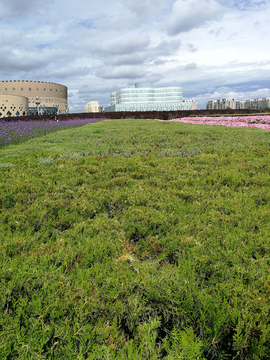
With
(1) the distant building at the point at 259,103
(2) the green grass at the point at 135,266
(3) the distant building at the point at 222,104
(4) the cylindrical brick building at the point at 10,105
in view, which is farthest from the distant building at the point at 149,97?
(2) the green grass at the point at 135,266

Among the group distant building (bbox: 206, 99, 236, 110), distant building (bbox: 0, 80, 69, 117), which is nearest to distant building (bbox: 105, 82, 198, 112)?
distant building (bbox: 206, 99, 236, 110)

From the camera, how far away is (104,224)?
11.0 feet

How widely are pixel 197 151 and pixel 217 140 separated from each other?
2.13 metres

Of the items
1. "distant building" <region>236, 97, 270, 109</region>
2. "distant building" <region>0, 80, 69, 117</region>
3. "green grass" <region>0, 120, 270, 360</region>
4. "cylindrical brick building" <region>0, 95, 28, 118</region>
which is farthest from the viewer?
"distant building" <region>0, 80, 69, 117</region>

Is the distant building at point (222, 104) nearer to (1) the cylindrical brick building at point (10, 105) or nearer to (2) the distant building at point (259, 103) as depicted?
(2) the distant building at point (259, 103)

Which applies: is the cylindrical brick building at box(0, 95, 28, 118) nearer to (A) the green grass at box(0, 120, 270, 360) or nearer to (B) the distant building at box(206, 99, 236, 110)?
(B) the distant building at box(206, 99, 236, 110)

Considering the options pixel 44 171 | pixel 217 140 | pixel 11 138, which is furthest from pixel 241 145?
pixel 11 138

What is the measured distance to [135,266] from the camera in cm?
252

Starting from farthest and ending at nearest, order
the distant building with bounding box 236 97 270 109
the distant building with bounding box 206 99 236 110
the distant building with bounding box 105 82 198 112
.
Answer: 1. the distant building with bounding box 105 82 198 112
2. the distant building with bounding box 206 99 236 110
3. the distant building with bounding box 236 97 270 109

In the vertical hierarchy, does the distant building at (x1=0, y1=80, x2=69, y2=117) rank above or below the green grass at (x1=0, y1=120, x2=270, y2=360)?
above

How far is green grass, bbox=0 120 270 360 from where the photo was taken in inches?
69.0

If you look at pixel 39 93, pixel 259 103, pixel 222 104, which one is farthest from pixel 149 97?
pixel 259 103

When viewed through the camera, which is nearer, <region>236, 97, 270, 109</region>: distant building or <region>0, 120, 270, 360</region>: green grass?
<region>0, 120, 270, 360</region>: green grass

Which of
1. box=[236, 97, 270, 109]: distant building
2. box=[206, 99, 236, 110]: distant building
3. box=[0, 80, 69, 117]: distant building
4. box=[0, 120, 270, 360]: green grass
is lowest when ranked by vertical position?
box=[0, 120, 270, 360]: green grass
